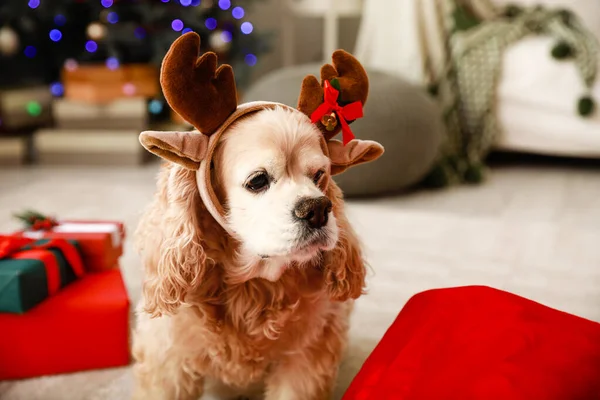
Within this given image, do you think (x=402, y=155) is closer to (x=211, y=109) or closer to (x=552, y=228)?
(x=552, y=228)

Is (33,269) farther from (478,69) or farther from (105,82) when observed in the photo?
(478,69)

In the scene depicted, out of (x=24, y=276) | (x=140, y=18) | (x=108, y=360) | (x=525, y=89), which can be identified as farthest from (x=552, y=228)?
(x=140, y=18)

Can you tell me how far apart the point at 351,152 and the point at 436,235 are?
1295 mm

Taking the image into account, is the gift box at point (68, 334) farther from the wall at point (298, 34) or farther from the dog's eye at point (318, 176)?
the wall at point (298, 34)

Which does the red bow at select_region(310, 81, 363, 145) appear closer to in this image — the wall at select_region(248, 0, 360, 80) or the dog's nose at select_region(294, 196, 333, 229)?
the dog's nose at select_region(294, 196, 333, 229)

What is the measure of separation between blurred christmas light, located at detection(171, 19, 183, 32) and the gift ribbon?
6.82 feet

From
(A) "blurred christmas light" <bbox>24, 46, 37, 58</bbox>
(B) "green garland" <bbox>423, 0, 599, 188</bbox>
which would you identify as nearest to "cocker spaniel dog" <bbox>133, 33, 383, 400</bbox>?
(B) "green garland" <bbox>423, 0, 599, 188</bbox>

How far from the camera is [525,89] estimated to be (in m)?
3.19

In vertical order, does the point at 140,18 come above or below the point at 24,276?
above

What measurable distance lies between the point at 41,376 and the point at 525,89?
8.89 feet

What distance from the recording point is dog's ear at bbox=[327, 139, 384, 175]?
107 cm

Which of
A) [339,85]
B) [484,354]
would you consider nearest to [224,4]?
[339,85]

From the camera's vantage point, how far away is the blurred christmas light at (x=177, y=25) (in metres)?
3.22

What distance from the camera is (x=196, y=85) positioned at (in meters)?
0.94
